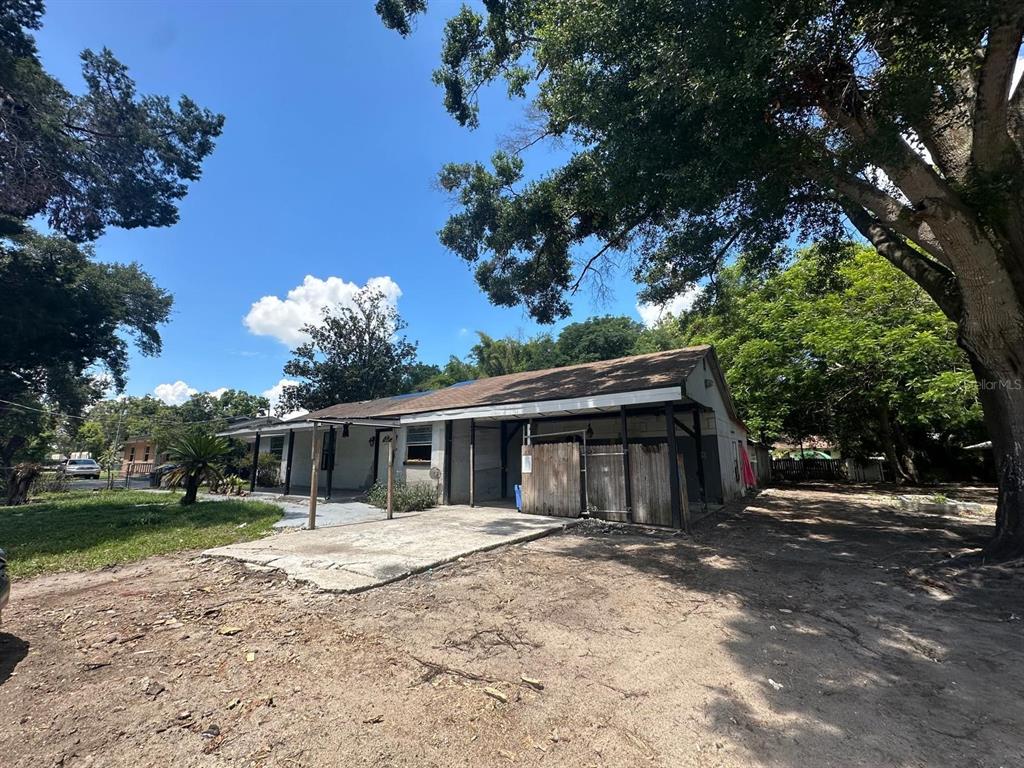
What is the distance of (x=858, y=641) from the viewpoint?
12.9 ft

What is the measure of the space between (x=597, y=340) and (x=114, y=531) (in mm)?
32580

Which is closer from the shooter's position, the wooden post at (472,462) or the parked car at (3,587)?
the parked car at (3,587)

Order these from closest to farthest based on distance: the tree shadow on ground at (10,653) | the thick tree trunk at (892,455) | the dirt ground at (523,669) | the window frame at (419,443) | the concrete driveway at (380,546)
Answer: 1. the dirt ground at (523,669)
2. the tree shadow on ground at (10,653)
3. the concrete driveway at (380,546)
4. the window frame at (419,443)
5. the thick tree trunk at (892,455)

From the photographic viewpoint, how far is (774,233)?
8281mm

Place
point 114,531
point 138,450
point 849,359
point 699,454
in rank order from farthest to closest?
1. point 138,450
2. point 849,359
3. point 699,454
4. point 114,531

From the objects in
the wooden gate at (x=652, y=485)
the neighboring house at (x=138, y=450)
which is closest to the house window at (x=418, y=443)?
the wooden gate at (x=652, y=485)

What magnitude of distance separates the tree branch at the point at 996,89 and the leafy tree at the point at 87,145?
786 inches

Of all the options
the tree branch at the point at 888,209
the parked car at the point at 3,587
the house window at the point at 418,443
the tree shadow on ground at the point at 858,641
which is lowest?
the tree shadow on ground at the point at 858,641

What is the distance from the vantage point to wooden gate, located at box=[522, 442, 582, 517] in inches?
404

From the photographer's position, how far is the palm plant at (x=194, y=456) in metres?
11.9

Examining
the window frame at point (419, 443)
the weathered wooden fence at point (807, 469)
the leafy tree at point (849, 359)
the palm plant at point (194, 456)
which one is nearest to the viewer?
the palm plant at point (194, 456)

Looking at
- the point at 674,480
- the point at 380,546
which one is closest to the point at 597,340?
the point at 674,480

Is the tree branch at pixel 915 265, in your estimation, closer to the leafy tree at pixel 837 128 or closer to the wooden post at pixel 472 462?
the leafy tree at pixel 837 128

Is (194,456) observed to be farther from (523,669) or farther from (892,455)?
(892,455)
